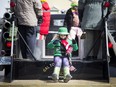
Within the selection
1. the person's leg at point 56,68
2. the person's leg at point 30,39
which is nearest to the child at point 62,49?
the person's leg at point 56,68

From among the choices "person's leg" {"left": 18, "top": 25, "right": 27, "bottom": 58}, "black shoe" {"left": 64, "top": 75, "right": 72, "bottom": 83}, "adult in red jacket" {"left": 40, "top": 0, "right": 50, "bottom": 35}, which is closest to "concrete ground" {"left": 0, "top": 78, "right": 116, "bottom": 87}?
"black shoe" {"left": 64, "top": 75, "right": 72, "bottom": 83}

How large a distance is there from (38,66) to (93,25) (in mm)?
1307

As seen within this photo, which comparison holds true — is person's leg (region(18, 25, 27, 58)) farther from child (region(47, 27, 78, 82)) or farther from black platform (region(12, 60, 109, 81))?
child (region(47, 27, 78, 82))

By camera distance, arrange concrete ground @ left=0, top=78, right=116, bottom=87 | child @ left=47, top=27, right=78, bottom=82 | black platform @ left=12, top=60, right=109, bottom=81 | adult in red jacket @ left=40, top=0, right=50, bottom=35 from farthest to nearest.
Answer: adult in red jacket @ left=40, top=0, right=50, bottom=35 < black platform @ left=12, top=60, right=109, bottom=81 < child @ left=47, top=27, right=78, bottom=82 < concrete ground @ left=0, top=78, right=116, bottom=87

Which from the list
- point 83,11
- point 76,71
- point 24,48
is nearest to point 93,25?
point 83,11

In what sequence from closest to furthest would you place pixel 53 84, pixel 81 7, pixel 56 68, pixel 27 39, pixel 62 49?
pixel 53 84
pixel 56 68
pixel 62 49
pixel 27 39
pixel 81 7

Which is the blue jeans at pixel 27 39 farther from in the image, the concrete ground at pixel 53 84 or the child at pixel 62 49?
the concrete ground at pixel 53 84

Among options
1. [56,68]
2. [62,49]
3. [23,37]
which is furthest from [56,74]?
[23,37]

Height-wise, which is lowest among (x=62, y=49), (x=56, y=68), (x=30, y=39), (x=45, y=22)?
(x=56, y=68)

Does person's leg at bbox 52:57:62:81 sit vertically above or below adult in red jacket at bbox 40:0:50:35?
below

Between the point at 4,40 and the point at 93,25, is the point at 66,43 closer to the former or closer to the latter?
→ the point at 93,25

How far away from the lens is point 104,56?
5.68 meters

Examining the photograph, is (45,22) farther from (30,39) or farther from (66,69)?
(66,69)

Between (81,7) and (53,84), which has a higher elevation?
(81,7)
